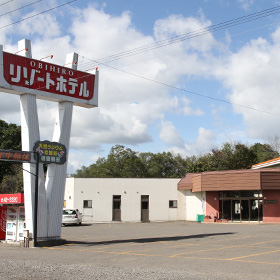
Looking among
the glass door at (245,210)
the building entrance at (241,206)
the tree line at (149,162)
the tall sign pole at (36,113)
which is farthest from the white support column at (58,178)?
the tree line at (149,162)

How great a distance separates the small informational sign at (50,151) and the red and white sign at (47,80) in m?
2.30

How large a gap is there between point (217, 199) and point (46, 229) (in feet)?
69.7

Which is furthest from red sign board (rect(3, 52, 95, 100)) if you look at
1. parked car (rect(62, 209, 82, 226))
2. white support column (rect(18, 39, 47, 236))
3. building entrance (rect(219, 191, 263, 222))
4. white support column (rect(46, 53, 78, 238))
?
building entrance (rect(219, 191, 263, 222))

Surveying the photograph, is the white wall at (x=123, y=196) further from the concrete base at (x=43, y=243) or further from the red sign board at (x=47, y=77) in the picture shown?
the concrete base at (x=43, y=243)

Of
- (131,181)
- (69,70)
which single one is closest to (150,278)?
(69,70)

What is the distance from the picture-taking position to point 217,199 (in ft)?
122

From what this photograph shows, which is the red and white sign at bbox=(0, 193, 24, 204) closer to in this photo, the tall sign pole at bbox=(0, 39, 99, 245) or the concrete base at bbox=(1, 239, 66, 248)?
the tall sign pole at bbox=(0, 39, 99, 245)

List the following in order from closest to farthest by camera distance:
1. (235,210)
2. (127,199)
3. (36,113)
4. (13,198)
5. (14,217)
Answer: (36,113), (13,198), (14,217), (235,210), (127,199)

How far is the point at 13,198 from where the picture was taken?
2023cm

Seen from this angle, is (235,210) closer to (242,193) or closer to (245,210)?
(245,210)

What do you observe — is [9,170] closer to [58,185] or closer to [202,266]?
[58,185]

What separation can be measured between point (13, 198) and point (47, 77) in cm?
611

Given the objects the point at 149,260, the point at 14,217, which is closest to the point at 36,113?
the point at 14,217

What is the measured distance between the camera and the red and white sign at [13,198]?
19.9 metres
